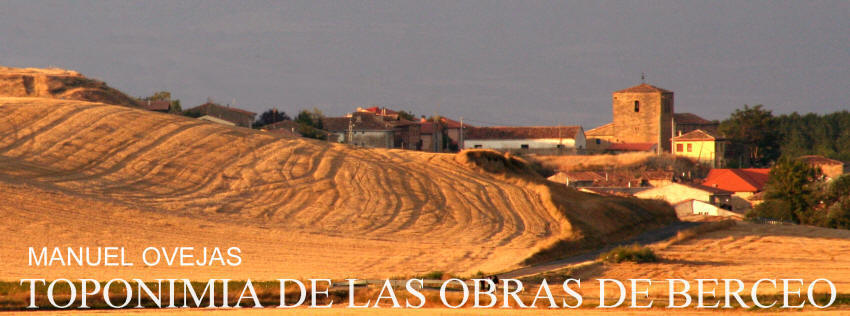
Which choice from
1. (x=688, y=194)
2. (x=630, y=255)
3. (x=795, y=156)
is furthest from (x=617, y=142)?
(x=630, y=255)

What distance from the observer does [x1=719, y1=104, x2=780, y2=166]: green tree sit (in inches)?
3979

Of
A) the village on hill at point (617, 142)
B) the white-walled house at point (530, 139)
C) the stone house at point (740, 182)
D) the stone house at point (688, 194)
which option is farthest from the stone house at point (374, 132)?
the stone house at point (688, 194)

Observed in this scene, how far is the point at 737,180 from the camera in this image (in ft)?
236

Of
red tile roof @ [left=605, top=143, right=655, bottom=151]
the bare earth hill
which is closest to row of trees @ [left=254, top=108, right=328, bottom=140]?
red tile roof @ [left=605, top=143, right=655, bottom=151]

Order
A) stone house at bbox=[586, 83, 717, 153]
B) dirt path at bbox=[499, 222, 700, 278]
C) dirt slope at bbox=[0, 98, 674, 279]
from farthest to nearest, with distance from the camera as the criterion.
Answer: stone house at bbox=[586, 83, 717, 153] < dirt slope at bbox=[0, 98, 674, 279] < dirt path at bbox=[499, 222, 700, 278]

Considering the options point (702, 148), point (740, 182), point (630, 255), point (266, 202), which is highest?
point (702, 148)

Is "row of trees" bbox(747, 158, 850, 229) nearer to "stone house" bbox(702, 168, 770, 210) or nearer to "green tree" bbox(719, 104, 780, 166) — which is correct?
"stone house" bbox(702, 168, 770, 210)

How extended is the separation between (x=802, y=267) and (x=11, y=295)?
17.6 meters

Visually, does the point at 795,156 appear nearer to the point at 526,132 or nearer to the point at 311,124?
the point at 526,132

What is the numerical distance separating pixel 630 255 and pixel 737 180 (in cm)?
4568

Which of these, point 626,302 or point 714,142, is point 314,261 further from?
point 714,142

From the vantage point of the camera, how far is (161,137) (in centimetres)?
3994

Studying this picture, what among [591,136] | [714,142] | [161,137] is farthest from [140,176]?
[591,136]

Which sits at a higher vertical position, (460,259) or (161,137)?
(161,137)
